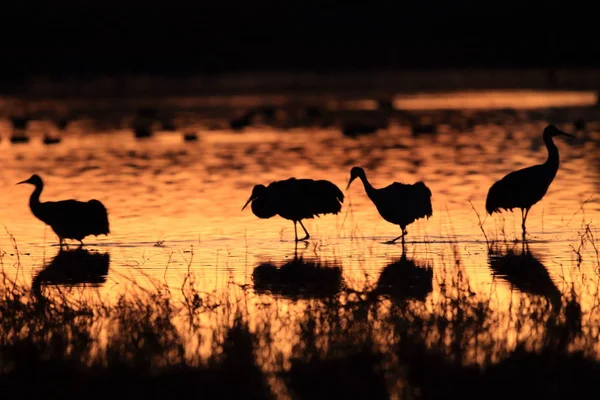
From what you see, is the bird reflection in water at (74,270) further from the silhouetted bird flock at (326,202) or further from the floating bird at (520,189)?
the floating bird at (520,189)

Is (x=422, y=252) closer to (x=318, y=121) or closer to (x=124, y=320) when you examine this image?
(x=124, y=320)

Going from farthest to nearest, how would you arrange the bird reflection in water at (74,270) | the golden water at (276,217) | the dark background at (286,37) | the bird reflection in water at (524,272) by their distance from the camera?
1. the dark background at (286,37)
2. the golden water at (276,217)
3. the bird reflection in water at (74,270)
4. the bird reflection in water at (524,272)

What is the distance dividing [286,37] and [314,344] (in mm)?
143765

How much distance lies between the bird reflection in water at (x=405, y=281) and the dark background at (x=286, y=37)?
4048 inches

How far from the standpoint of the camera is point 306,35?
15062 centimetres

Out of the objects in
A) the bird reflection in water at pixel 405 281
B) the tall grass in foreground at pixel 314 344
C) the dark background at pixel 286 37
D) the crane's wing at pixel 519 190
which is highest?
the dark background at pixel 286 37

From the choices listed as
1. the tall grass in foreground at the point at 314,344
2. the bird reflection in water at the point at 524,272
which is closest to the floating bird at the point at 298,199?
the bird reflection in water at the point at 524,272

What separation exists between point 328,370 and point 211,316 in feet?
8.12

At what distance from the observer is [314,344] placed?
1147 cm

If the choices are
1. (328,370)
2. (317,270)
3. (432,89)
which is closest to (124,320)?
(328,370)

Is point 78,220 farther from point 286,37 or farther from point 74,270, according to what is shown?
point 286,37

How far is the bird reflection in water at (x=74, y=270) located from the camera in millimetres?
15148

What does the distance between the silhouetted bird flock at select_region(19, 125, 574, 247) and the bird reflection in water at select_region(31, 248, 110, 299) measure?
42 centimetres

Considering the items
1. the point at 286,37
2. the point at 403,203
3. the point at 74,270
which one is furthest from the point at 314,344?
the point at 286,37
